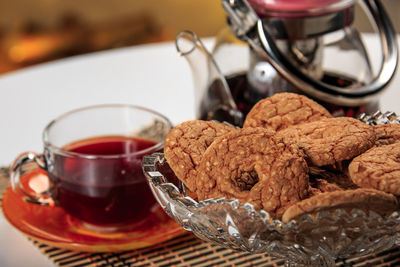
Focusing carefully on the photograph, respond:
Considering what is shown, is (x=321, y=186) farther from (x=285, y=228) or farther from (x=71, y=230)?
(x=71, y=230)

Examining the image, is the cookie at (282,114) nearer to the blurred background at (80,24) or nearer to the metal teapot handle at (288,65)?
the metal teapot handle at (288,65)

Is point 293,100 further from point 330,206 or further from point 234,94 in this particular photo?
point 234,94

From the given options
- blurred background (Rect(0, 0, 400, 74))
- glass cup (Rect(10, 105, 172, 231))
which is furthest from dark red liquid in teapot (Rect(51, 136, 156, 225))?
blurred background (Rect(0, 0, 400, 74))

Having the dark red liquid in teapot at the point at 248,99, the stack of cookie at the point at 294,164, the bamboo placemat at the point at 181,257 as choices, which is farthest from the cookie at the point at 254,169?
the dark red liquid in teapot at the point at 248,99

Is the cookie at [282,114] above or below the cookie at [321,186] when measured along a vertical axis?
above

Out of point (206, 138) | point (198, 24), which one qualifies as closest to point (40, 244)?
point (206, 138)

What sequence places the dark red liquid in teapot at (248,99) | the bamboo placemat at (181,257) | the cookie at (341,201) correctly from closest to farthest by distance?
the cookie at (341,201) < the bamboo placemat at (181,257) < the dark red liquid in teapot at (248,99)
